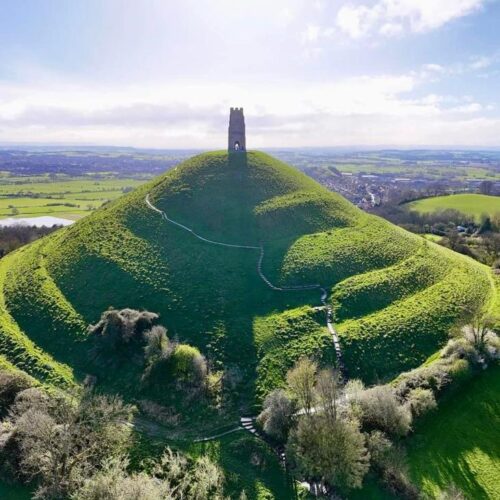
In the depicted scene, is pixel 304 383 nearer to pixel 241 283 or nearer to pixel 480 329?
pixel 241 283

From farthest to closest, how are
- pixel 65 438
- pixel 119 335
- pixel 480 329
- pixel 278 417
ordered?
pixel 480 329
pixel 119 335
pixel 278 417
pixel 65 438

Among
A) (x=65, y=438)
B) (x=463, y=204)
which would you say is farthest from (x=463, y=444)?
(x=463, y=204)

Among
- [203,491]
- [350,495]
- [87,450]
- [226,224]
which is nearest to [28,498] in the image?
[87,450]

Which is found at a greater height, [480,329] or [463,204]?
[480,329]

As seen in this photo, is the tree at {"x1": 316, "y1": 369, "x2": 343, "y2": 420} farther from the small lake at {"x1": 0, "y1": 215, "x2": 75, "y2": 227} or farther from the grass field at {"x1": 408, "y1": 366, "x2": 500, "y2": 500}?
the small lake at {"x1": 0, "y1": 215, "x2": 75, "y2": 227}

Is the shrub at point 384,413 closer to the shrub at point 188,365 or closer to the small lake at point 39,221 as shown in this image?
the shrub at point 188,365

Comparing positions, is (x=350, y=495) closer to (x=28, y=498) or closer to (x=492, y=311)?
(x=28, y=498)
